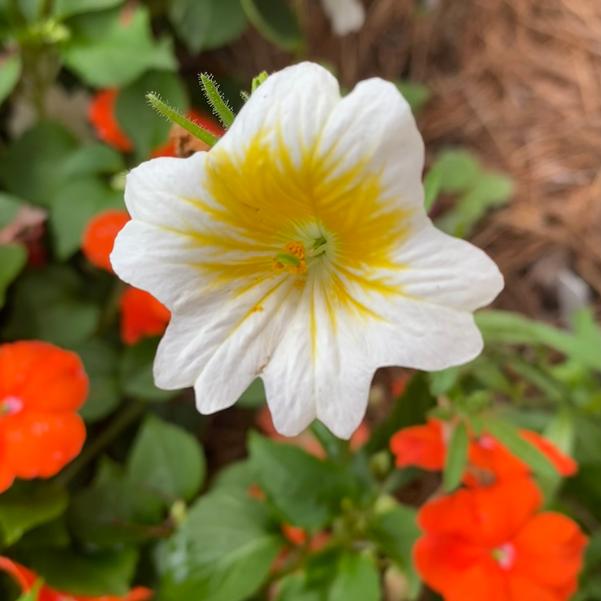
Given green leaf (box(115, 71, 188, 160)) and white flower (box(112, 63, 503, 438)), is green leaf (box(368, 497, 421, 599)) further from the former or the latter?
green leaf (box(115, 71, 188, 160))

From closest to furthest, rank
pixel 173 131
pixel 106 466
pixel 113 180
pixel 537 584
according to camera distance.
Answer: pixel 173 131
pixel 537 584
pixel 106 466
pixel 113 180

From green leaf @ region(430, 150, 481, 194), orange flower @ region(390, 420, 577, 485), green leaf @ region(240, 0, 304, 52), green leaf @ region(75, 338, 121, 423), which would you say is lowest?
green leaf @ region(75, 338, 121, 423)

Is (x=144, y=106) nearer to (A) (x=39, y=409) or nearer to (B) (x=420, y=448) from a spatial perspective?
(A) (x=39, y=409)

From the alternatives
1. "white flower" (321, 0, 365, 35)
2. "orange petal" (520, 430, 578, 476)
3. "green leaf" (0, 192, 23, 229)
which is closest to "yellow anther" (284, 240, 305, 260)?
"orange petal" (520, 430, 578, 476)

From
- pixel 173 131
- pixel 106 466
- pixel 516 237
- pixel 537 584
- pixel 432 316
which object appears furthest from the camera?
pixel 516 237

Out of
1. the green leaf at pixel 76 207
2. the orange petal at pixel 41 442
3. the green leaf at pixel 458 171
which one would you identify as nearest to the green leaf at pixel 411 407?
the orange petal at pixel 41 442

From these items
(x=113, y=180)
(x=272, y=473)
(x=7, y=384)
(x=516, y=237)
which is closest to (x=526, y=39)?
(x=516, y=237)

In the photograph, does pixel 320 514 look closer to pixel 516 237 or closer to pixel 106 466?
pixel 106 466

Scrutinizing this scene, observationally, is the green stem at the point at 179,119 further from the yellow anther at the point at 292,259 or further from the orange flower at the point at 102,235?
the orange flower at the point at 102,235
